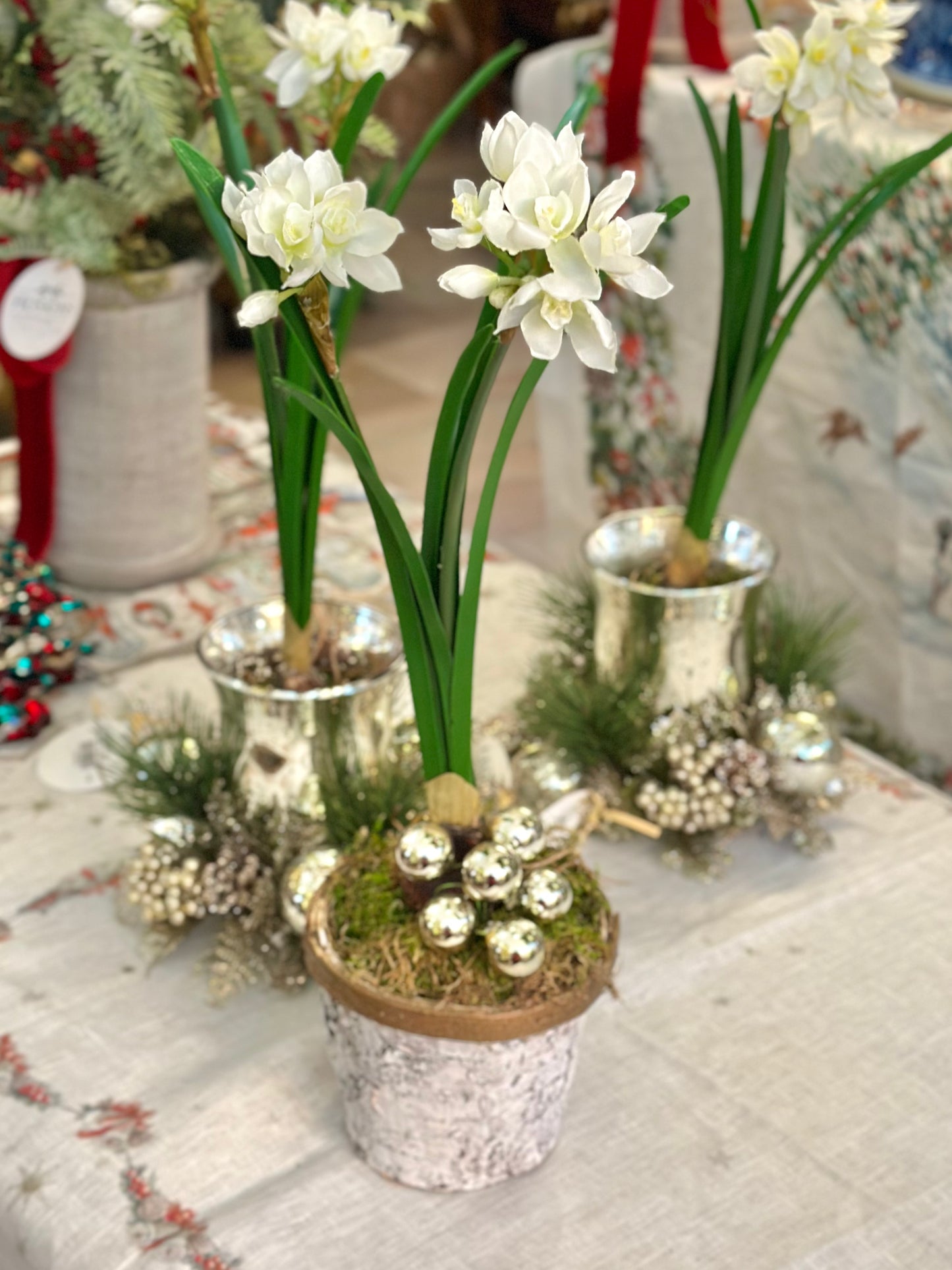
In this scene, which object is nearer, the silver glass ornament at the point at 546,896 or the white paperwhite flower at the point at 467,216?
the white paperwhite flower at the point at 467,216

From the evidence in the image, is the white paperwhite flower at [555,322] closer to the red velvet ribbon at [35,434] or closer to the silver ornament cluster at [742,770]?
the silver ornament cluster at [742,770]

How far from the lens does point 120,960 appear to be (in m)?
0.79

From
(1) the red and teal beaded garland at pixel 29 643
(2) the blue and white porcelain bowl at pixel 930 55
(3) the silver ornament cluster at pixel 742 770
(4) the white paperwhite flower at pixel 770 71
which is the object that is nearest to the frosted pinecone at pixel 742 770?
(3) the silver ornament cluster at pixel 742 770

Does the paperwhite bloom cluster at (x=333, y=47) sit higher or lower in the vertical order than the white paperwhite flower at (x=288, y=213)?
higher

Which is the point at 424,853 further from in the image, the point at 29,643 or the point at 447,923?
the point at 29,643

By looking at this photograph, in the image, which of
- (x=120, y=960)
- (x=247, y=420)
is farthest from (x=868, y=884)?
(x=247, y=420)

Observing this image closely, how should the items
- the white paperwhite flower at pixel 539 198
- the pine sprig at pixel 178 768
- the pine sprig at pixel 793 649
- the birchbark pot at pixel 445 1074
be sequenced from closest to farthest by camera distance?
the white paperwhite flower at pixel 539 198, the birchbark pot at pixel 445 1074, the pine sprig at pixel 178 768, the pine sprig at pixel 793 649

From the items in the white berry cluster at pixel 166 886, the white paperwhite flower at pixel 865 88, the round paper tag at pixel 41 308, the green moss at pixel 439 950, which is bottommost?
the white berry cluster at pixel 166 886

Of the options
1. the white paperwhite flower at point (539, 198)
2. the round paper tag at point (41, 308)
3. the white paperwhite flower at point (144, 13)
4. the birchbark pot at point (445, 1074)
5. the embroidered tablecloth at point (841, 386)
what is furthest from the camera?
the embroidered tablecloth at point (841, 386)

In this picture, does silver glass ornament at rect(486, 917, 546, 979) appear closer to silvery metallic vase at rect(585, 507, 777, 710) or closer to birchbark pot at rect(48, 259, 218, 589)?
silvery metallic vase at rect(585, 507, 777, 710)

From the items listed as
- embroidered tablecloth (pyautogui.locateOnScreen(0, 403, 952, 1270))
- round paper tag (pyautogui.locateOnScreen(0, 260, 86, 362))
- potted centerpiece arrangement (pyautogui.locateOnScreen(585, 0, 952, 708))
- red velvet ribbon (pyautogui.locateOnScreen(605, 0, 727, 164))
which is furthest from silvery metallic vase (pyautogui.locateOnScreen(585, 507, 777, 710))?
red velvet ribbon (pyautogui.locateOnScreen(605, 0, 727, 164))

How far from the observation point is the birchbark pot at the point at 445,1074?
23.1 inches

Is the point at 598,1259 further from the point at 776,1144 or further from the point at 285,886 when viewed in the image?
the point at 285,886

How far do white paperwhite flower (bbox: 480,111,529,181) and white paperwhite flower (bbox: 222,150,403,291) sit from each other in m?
0.04
